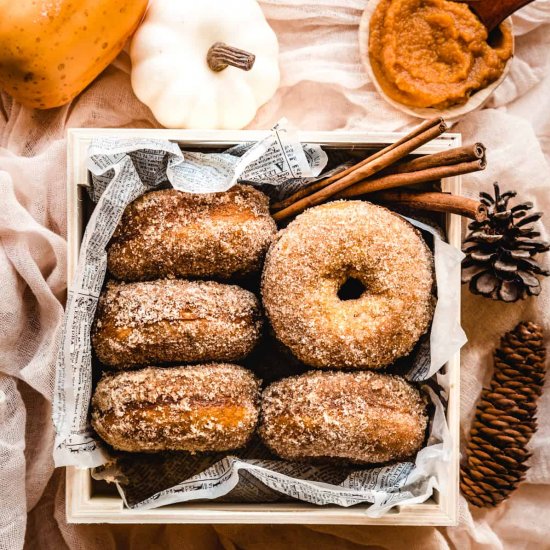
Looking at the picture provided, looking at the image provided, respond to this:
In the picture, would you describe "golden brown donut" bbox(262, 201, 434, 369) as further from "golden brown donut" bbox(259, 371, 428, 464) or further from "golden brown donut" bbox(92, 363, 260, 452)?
"golden brown donut" bbox(92, 363, 260, 452)

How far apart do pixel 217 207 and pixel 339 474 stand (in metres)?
0.53

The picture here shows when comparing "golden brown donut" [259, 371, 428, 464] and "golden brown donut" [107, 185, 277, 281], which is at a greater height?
"golden brown donut" [107, 185, 277, 281]

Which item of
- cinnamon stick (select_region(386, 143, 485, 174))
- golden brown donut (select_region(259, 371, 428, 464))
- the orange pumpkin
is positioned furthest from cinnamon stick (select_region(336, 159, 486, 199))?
the orange pumpkin

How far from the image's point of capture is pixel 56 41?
1230 mm

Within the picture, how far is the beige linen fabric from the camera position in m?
1.34

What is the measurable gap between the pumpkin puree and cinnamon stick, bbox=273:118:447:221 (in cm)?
20

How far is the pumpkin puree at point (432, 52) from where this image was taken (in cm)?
136

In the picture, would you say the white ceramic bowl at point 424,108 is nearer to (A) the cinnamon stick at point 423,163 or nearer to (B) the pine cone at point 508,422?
(A) the cinnamon stick at point 423,163

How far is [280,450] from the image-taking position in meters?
1.20

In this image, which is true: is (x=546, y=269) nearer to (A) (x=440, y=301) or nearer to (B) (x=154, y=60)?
(A) (x=440, y=301)

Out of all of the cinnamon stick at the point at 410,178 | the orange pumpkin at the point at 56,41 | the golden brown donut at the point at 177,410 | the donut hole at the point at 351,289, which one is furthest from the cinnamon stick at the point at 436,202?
the orange pumpkin at the point at 56,41

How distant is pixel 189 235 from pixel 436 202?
1.44 feet

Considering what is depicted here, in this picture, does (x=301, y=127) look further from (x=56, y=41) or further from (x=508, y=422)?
(x=508, y=422)

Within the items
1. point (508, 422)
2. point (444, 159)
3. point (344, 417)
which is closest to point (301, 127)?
point (444, 159)
